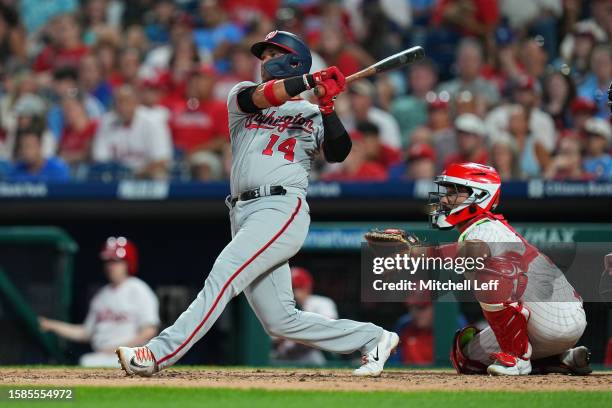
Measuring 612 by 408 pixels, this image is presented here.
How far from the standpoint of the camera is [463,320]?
8.32m

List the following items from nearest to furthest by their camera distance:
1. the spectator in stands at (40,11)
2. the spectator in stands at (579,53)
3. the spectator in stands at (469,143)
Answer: the spectator in stands at (469,143) → the spectator in stands at (579,53) → the spectator in stands at (40,11)

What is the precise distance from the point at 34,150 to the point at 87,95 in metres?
1.64

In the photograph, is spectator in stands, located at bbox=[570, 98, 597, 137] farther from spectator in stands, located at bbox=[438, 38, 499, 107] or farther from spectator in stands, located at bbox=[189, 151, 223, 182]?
spectator in stands, located at bbox=[189, 151, 223, 182]

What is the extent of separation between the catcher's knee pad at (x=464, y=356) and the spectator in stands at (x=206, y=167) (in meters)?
3.52

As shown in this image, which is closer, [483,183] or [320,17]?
[483,183]

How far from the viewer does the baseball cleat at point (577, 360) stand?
20.0 ft

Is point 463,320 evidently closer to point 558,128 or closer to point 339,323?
point 558,128

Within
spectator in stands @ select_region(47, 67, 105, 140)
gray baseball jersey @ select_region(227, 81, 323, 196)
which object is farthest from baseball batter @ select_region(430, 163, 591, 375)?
spectator in stands @ select_region(47, 67, 105, 140)

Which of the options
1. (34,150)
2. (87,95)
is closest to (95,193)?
(34,150)

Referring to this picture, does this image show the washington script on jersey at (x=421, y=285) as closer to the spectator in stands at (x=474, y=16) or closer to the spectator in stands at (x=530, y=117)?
the spectator in stands at (x=530, y=117)

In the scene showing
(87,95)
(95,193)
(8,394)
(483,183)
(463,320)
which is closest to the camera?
(8,394)

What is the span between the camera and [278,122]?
5.77m

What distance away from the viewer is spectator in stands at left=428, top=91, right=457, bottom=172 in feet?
30.9

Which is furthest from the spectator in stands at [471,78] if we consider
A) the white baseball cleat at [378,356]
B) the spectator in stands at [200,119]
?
the white baseball cleat at [378,356]
